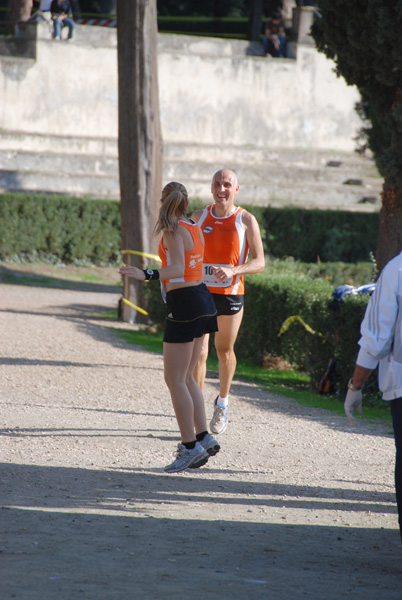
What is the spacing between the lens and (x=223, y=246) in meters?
6.80

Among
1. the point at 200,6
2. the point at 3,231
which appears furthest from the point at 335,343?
the point at 200,6

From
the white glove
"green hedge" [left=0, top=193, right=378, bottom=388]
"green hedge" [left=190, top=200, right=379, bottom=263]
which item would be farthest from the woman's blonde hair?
"green hedge" [left=190, top=200, right=379, bottom=263]

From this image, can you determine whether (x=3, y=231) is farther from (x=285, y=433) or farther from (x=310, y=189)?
(x=285, y=433)

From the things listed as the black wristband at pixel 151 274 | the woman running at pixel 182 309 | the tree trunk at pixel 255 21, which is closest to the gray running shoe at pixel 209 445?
the woman running at pixel 182 309

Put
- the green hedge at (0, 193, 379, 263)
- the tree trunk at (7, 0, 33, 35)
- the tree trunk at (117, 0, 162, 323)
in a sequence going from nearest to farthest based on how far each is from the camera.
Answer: the tree trunk at (117, 0, 162, 323), the green hedge at (0, 193, 379, 263), the tree trunk at (7, 0, 33, 35)

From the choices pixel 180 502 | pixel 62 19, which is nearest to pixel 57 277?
pixel 62 19

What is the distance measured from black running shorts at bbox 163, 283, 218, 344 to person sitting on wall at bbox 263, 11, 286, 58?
2876cm

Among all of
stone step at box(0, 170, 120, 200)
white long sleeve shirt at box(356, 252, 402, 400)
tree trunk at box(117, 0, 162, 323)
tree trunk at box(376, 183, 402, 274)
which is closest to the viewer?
white long sleeve shirt at box(356, 252, 402, 400)

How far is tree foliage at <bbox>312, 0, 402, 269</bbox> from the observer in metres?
10.3

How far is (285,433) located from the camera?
705cm

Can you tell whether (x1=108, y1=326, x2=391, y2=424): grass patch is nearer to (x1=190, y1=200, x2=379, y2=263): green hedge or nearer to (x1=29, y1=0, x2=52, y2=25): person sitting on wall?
(x1=190, y1=200, x2=379, y2=263): green hedge

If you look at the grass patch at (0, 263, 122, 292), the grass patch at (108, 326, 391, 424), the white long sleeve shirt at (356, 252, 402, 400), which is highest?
the white long sleeve shirt at (356, 252, 402, 400)

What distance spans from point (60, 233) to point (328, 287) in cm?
1345

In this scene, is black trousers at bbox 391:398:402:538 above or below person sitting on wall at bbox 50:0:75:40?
below
